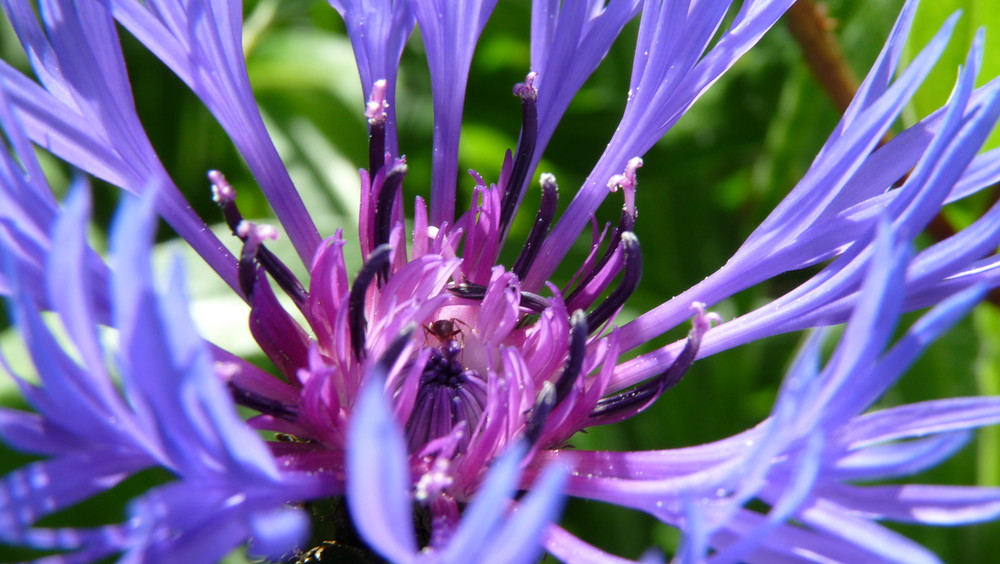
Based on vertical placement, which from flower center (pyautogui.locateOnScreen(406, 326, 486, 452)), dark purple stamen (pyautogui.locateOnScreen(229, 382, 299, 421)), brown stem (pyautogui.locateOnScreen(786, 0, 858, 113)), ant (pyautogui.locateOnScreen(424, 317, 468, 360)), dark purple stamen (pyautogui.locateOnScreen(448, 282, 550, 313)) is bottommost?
dark purple stamen (pyautogui.locateOnScreen(229, 382, 299, 421))

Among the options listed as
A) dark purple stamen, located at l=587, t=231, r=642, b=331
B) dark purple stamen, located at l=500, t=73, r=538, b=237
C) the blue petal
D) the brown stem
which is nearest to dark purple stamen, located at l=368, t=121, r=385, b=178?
dark purple stamen, located at l=500, t=73, r=538, b=237

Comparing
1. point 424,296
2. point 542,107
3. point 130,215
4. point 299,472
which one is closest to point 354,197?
point 542,107

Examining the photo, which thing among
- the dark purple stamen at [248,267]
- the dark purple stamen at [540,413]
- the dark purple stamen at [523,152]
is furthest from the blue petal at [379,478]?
the dark purple stamen at [523,152]

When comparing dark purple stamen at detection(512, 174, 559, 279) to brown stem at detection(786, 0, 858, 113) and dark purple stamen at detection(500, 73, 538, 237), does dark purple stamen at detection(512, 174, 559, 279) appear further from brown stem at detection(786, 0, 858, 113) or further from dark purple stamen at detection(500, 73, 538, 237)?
brown stem at detection(786, 0, 858, 113)

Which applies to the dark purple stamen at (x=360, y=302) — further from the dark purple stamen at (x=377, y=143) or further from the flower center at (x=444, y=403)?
the dark purple stamen at (x=377, y=143)

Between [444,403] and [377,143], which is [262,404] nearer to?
[444,403]
